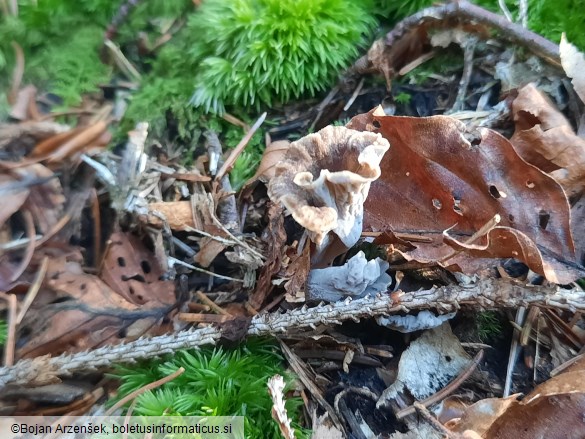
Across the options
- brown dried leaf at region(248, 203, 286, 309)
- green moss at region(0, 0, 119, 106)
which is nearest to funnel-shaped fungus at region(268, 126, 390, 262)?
brown dried leaf at region(248, 203, 286, 309)

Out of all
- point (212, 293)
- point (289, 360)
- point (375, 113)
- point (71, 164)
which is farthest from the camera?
point (71, 164)

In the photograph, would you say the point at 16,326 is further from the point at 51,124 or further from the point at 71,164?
the point at 51,124

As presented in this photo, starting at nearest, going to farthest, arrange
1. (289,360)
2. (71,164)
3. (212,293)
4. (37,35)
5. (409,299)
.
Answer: (409,299), (289,360), (212,293), (71,164), (37,35)

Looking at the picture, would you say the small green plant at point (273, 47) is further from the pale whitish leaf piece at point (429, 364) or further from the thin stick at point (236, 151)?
the pale whitish leaf piece at point (429, 364)

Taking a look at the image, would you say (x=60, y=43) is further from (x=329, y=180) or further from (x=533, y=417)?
(x=533, y=417)

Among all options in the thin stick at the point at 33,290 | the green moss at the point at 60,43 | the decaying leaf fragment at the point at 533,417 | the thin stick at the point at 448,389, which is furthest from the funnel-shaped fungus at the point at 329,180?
the green moss at the point at 60,43

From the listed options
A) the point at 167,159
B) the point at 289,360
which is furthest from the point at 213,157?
the point at 289,360

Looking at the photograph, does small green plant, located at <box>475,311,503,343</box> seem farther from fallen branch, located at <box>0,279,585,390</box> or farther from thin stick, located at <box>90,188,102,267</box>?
thin stick, located at <box>90,188,102,267</box>

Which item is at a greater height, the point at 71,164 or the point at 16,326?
the point at 71,164
